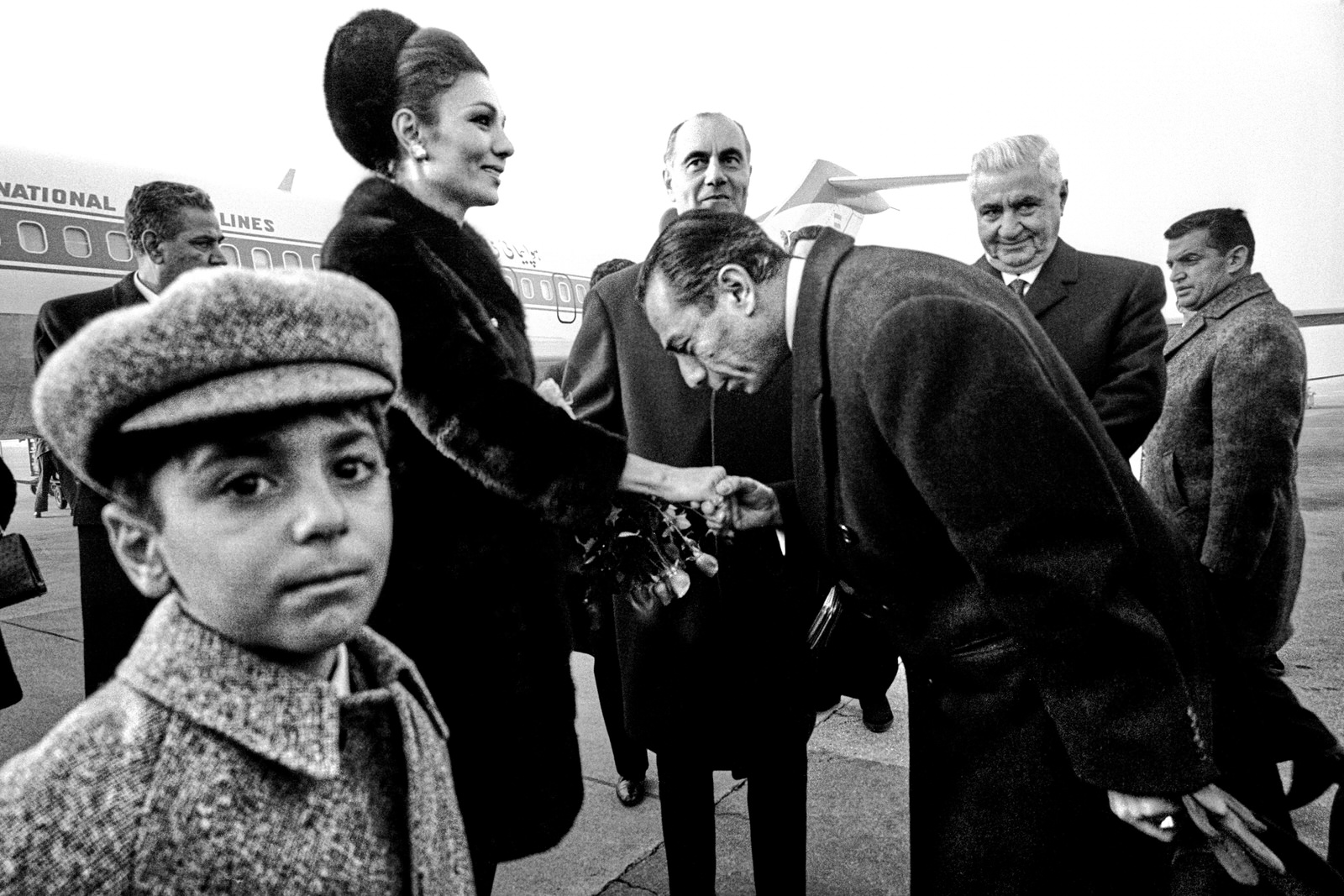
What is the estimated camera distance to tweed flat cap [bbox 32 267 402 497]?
76 centimetres

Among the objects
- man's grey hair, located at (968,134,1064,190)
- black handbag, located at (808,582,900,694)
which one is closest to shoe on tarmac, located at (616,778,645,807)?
black handbag, located at (808,582,900,694)

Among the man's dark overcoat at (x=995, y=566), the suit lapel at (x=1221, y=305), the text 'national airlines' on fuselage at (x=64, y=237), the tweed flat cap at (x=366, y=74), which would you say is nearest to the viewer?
the man's dark overcoat at (x=995, y=566)

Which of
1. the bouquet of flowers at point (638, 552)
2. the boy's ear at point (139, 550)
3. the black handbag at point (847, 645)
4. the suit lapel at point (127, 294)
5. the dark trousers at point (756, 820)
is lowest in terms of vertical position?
the dark trousers at point (756, 820)

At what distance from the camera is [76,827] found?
693 millimetres

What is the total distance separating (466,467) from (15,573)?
1.93 metres

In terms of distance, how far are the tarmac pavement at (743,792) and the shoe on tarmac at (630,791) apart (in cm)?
3

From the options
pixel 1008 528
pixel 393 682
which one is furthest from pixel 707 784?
pixel 393 682

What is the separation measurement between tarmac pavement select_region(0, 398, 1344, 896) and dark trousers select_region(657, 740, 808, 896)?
0.58 feet

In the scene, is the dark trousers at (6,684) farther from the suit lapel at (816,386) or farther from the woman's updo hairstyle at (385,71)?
the suit lapel at (816,386)

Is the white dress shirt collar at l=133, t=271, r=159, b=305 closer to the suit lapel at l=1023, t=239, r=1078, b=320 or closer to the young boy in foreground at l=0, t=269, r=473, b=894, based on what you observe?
the young boy in foreground at l=0, t=269, r=473, b=894

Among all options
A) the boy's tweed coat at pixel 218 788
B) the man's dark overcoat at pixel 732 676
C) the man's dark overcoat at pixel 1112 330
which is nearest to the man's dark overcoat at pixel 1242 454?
the man's dark overcoat at pixel 1112 330

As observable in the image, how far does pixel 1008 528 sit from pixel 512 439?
77cm

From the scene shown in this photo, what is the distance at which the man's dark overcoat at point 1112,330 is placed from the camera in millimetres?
2506

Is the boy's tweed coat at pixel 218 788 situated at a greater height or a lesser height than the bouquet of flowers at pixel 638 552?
greater
